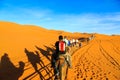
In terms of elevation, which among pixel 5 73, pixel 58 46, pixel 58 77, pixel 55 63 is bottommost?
pixel 5 73

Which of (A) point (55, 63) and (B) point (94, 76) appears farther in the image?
(B) point (94, 76)

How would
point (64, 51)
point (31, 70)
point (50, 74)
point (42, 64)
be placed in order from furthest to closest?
point (42, 64) < point (31, 70) < point (50, 74) < point (64, 51)

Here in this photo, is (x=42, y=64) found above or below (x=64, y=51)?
below

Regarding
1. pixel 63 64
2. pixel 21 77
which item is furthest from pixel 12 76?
pixel 63 64

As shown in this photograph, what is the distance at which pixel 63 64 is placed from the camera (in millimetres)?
9578

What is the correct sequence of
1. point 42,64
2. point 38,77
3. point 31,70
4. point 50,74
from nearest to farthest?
point 38,77
point 50,74
point 31,70
point 42,64

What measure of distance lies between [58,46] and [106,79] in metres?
3.91

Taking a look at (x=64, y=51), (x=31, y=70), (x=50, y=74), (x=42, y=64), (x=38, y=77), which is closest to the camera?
(x=64, y=51)

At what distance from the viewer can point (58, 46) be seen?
948 centimetres

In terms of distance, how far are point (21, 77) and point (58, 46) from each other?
3483 mm

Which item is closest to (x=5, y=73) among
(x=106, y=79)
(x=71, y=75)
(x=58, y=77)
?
(x=71, y=75)

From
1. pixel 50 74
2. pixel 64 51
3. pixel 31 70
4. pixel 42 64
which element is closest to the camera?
pixel 64 51

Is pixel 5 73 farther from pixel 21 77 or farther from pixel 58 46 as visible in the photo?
pixel 58 46

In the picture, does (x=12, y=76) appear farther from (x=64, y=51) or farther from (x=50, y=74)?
(x=64, y=51)
